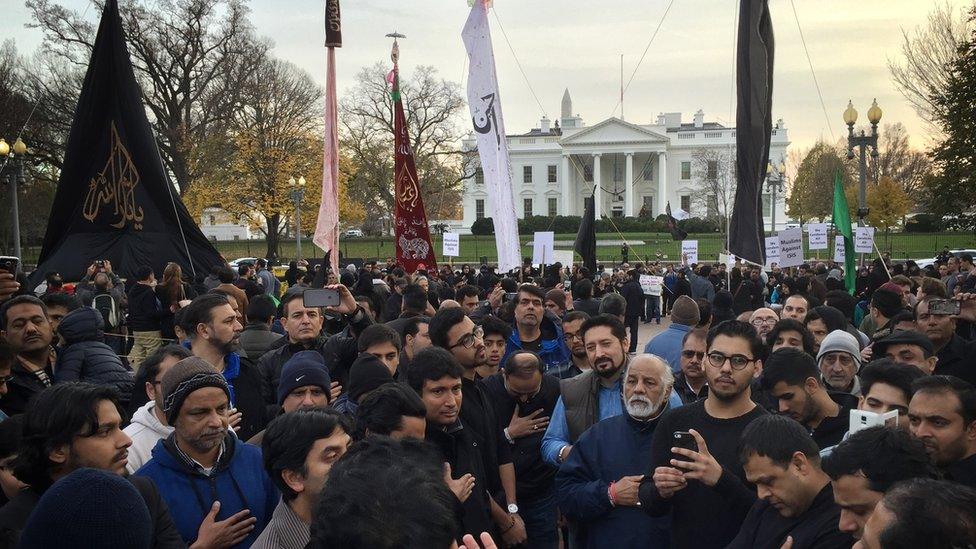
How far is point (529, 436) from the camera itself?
17.9 ft

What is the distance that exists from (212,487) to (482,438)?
4.96 feet

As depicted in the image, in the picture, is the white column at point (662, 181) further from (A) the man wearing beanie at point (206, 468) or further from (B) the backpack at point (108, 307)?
(A) the man wearing beanie at point (206, 468)

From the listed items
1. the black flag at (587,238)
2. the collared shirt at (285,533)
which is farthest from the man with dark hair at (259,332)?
the black flag at (587,238)

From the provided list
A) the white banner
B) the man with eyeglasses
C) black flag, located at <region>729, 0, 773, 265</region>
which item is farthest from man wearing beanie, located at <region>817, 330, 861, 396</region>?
the white banner

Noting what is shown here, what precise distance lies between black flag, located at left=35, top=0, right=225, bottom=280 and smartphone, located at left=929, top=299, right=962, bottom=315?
643 centimetres

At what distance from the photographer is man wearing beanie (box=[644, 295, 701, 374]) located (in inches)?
279

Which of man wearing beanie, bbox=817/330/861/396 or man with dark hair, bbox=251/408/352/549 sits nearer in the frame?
man with dark hair, bbox=251/408/352/549

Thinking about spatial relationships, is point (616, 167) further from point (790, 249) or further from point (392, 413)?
point (392, 413)

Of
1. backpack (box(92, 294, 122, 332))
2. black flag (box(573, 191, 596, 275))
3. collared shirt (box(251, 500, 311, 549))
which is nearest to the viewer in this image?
collared shirt (box(251, 500, 311, 549))

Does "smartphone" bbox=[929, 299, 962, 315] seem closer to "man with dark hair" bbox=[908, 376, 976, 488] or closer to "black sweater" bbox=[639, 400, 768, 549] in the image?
"man with dark hair" bbox=[908, 376, 976, 488]

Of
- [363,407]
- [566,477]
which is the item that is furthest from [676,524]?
[363,407]

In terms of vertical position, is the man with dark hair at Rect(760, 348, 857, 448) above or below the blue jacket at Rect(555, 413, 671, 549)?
above

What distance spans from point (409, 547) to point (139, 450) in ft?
8.99

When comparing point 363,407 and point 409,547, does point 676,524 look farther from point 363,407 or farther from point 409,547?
point 409,547
